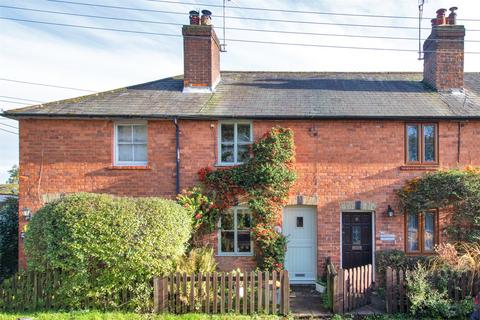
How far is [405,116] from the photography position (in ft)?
31.8

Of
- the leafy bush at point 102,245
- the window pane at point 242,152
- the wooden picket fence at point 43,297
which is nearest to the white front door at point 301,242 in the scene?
the window pane at point 242,152

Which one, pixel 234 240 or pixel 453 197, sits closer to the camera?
pixel 453 197

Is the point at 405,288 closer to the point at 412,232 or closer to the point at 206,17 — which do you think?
the point at 412,232

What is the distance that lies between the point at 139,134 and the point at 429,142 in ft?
31.3

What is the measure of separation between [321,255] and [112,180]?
23.5 ft

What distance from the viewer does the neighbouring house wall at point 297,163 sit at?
9.80 meters

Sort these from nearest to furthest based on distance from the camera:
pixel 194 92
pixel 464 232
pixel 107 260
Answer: pixel 107 260, pixel 464 232, pixel 194 92

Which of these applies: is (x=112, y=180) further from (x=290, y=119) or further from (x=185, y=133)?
(x=290, y=119)

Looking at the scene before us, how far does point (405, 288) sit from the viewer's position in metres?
7.53

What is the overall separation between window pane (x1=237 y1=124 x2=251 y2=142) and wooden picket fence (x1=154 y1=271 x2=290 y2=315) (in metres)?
4.35

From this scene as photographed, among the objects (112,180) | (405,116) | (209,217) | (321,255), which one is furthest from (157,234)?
(405,116)

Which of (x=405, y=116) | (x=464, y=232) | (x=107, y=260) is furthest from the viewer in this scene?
(x=405, y=116)

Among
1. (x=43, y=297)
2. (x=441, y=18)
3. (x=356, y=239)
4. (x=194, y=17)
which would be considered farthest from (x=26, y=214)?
(x=441, y=18)

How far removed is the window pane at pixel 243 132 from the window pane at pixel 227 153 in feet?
1.42
